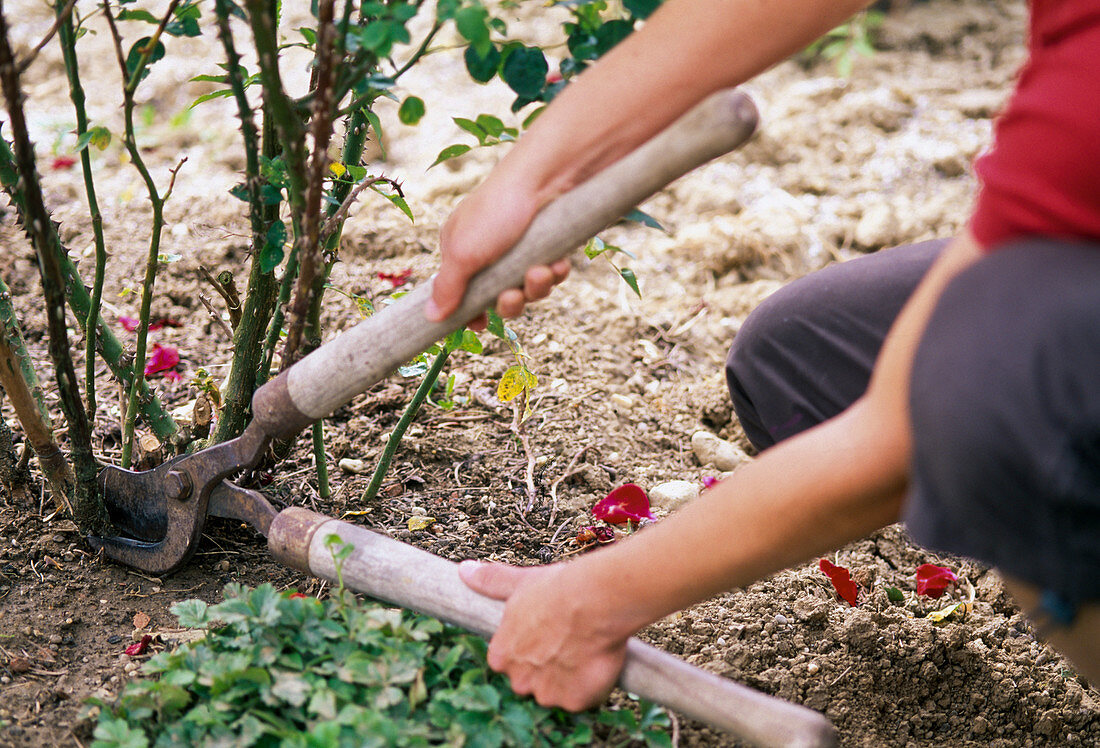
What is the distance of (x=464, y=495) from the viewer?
6.34ft

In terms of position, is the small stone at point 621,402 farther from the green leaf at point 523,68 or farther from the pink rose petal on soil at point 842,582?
the green leaf at point 523,68

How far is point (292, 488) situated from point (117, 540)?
340 mm

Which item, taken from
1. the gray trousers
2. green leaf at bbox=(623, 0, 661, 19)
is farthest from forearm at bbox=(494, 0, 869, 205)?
the gray trousers

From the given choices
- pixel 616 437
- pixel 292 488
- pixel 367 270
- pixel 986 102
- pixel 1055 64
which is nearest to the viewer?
pixel 1055 64

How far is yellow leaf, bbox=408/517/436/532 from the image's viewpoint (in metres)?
1.79

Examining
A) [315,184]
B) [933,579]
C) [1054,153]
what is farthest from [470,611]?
[933,579]

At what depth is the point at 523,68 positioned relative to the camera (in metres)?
1.34

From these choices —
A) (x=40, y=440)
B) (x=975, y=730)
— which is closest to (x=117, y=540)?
(x=40, y=440)

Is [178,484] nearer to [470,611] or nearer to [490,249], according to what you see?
[470,611]

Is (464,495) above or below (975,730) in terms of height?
above

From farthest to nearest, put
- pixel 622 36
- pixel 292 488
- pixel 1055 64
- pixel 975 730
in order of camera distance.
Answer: pixel 292 488 < pixel 975 730 < pixel 622 36 < pixel 1055 64

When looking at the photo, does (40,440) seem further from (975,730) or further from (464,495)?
(975,730)

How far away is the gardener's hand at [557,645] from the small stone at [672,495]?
0.71 meters

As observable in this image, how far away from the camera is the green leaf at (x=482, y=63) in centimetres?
132
